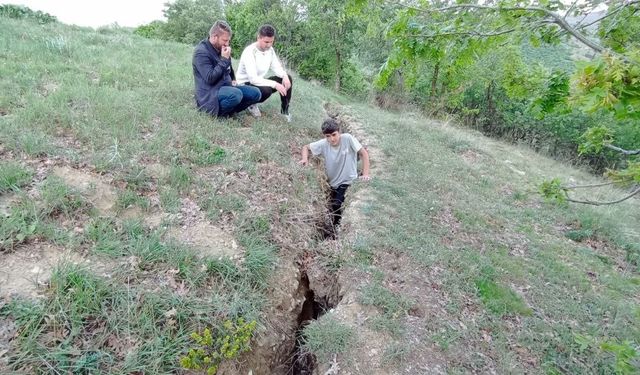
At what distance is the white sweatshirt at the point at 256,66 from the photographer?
5.13 metres

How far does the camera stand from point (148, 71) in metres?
6.14

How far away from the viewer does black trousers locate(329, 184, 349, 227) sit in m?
4.74

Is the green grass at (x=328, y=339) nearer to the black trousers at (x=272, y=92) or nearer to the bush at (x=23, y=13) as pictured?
the black trousers at (x=272, y=92)

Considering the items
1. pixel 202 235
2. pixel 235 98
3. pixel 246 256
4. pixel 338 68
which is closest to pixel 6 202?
pixel 202 235

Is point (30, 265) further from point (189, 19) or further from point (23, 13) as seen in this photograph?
point (189, 19)

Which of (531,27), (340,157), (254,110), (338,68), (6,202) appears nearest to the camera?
(531,27)

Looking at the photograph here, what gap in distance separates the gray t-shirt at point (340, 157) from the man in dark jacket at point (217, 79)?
3.82ft

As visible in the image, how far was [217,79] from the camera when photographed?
4.69m

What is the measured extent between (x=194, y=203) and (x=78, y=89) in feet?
8.36

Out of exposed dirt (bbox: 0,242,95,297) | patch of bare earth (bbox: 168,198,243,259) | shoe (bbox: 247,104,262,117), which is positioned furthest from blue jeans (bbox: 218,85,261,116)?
exposed dirt (bbox: 0,242,95,297)

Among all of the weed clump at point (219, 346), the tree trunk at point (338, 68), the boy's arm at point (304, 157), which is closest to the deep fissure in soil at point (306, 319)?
the weed clump at point (219, 346)

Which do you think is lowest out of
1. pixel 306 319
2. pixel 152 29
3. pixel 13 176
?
pixel 306 319

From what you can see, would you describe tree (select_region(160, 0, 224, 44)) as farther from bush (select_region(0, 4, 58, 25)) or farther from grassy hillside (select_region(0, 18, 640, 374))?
grassy hillside (select_region(0, 18, 640, 374))

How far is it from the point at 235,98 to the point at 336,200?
1.92 metres
